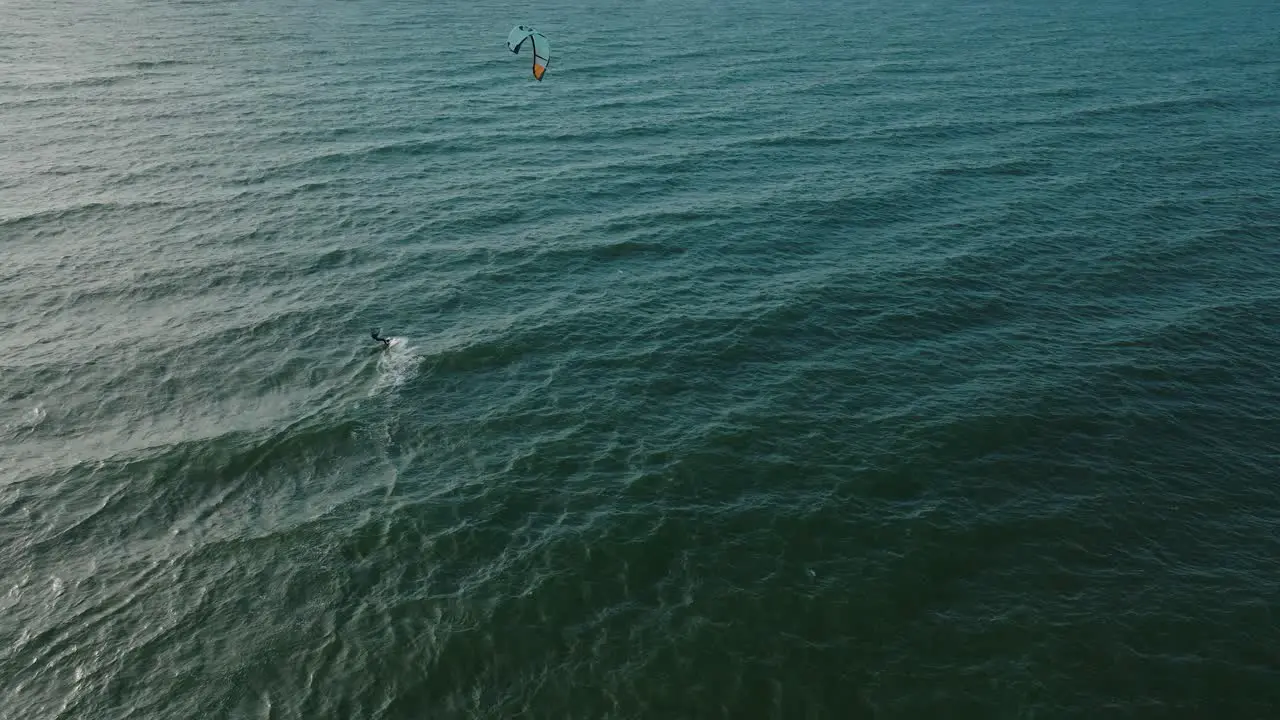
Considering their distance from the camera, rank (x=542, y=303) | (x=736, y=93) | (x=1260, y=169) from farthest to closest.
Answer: (x=736, y=93)
(x=1260, y=169)
(x=542, y=303)

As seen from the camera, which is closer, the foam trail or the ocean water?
the ocean water

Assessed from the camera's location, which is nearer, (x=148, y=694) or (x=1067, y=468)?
(x=148, y=694)

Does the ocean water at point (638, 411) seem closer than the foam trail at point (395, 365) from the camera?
Yes

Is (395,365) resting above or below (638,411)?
above

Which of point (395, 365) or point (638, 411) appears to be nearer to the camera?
point (638, 411)

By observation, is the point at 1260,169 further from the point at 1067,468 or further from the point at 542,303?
the point at 542,303

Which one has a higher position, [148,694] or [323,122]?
[323,122]

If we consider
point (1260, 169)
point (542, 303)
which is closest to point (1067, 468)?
point (542, 303)

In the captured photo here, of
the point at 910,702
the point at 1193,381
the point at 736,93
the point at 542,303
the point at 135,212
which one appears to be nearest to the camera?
→ the point at 910,702
